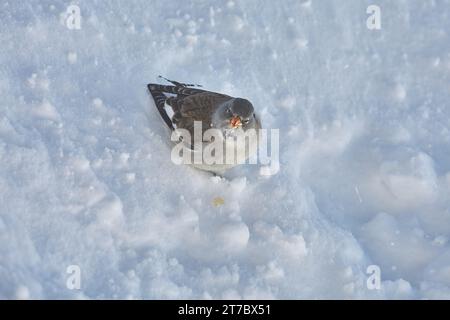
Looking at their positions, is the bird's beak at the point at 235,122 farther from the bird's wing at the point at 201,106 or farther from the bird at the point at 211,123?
the bird's wing at the point at 201,106

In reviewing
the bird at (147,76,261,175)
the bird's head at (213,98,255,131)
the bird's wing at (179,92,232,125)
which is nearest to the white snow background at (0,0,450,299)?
the bird at (147,76,261,175)

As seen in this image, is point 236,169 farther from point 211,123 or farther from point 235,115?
point 235,115

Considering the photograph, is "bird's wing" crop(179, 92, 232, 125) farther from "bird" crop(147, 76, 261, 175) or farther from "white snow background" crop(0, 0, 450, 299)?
"white snow background" crop(0, 0, 450, 299)

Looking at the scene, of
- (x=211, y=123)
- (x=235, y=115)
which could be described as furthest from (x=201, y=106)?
(x=235, y=115)

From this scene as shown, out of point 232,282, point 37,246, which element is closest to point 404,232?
point 232,282

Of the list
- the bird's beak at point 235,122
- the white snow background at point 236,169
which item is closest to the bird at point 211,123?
the bird's beak at point 235,122

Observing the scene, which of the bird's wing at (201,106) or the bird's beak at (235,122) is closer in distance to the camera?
the bird's beak at (235,122)
